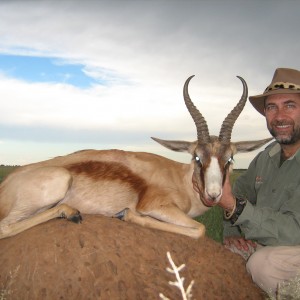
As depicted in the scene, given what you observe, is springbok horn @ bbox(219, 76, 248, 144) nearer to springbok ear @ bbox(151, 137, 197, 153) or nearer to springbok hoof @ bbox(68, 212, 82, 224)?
→ springbok ear @ bbox(151, 137, 197, 153)

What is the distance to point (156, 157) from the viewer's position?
7027mm

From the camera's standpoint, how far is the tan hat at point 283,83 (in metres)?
6.20

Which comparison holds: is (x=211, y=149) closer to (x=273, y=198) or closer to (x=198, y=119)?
(x=198, y=119)

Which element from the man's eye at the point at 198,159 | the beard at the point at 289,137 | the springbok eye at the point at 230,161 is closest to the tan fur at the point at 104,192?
the man's eye at the point at 198,159

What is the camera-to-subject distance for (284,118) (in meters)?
6.22

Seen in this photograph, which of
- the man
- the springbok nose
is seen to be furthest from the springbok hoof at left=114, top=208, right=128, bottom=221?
the man

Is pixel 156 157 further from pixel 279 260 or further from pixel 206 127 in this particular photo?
pixel 279 260

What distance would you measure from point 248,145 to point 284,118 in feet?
2.30

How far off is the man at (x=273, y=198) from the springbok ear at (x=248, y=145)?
254 millimetres

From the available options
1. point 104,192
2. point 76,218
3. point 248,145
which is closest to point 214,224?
point 248,145

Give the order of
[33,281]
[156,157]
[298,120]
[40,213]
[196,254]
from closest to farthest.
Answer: [33,281] → [196,254] → [40,213] → [298,120] → [156,157]

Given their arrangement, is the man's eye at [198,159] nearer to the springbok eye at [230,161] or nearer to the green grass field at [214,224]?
the springbok eye at [230,161]

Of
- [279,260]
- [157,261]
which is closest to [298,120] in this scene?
[279,260]

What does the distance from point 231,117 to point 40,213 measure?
298 centimetres
